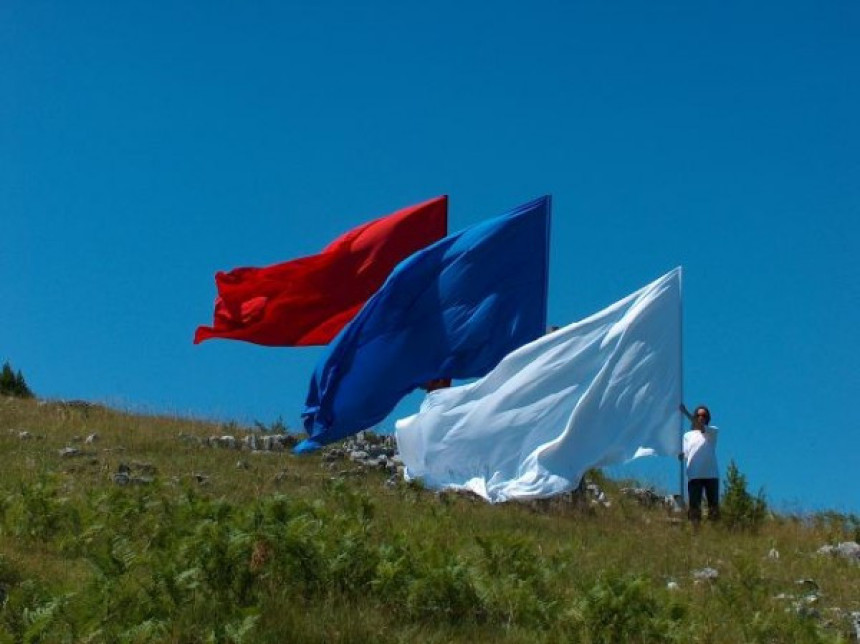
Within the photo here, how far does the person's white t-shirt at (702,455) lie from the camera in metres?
18.1

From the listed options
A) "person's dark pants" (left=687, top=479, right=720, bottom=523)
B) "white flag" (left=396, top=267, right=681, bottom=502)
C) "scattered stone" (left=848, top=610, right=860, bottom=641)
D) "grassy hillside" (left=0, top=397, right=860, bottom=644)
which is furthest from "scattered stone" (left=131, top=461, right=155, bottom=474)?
"scattered stone" (left=848, top=610, right=860, bottom=641)

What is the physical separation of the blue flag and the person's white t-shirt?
3567mm

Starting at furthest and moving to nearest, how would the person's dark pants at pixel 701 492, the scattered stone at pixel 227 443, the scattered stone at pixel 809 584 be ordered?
1. the scattered stone at pixel 227 443
2. the person's dark pants at pixel 701 492
3. the scattered stone at pixel 809 584

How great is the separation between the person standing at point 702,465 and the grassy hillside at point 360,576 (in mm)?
2067

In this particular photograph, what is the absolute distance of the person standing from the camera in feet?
59.4

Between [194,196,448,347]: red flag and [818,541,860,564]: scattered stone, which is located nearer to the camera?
[818,541,860,564]: scattered stone

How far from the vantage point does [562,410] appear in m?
18.7

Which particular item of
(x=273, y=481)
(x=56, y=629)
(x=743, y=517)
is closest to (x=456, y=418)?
(x=273, y=481)

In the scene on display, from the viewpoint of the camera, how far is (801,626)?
9.25 metres

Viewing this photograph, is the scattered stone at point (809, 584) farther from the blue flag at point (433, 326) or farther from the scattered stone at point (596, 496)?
the blue flag at point (433, 326)

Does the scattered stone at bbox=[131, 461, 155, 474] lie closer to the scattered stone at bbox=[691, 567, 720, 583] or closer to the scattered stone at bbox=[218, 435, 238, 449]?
the scattered stone at bbox=[218, 435, 238, 449]

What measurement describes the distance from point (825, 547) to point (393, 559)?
7.54m

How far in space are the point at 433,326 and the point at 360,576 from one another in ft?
38.1

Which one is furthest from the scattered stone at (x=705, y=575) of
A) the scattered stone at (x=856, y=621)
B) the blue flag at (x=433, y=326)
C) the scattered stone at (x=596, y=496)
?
the blue flag at (x=433, y=326)
